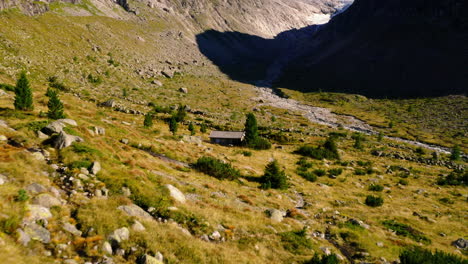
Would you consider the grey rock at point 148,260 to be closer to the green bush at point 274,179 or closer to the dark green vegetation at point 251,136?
the green bush at point 274,179

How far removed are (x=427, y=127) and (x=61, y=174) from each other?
9734 centimetres

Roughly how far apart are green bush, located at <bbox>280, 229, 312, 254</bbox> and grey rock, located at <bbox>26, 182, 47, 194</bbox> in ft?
42.1

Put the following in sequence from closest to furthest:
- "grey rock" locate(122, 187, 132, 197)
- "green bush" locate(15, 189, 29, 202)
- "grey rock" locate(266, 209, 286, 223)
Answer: "green bush" locate(15, 189, 29, 202) → "grey rock" locate(122, 187, 132, 197) → "grey rock" locate(266, 209, 286, 223)

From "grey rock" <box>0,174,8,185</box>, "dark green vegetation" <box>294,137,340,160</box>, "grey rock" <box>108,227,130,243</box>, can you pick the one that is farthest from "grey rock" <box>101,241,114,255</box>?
"dark green vegetation" <box>294,137,340,160</box>

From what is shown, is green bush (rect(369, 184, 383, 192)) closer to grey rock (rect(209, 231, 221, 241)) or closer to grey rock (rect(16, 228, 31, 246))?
grey rock (rect(209, 231, 221, 241))

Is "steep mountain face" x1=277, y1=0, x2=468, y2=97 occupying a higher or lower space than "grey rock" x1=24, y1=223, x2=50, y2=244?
higher

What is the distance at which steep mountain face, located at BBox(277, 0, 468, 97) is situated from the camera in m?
120

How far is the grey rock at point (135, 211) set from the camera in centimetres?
1233

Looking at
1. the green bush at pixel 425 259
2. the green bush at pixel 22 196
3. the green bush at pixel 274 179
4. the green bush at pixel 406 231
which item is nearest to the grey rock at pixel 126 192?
the green bush at pixel 22 196

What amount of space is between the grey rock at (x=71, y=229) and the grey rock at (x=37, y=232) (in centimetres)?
62

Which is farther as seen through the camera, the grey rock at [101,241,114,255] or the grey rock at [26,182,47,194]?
the grey rock at [26,182,47,194]

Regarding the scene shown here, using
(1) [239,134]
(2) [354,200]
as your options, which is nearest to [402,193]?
(2) [354,200]

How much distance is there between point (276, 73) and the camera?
197500 mm

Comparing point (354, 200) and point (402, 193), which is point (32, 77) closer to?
point (354, 200)
